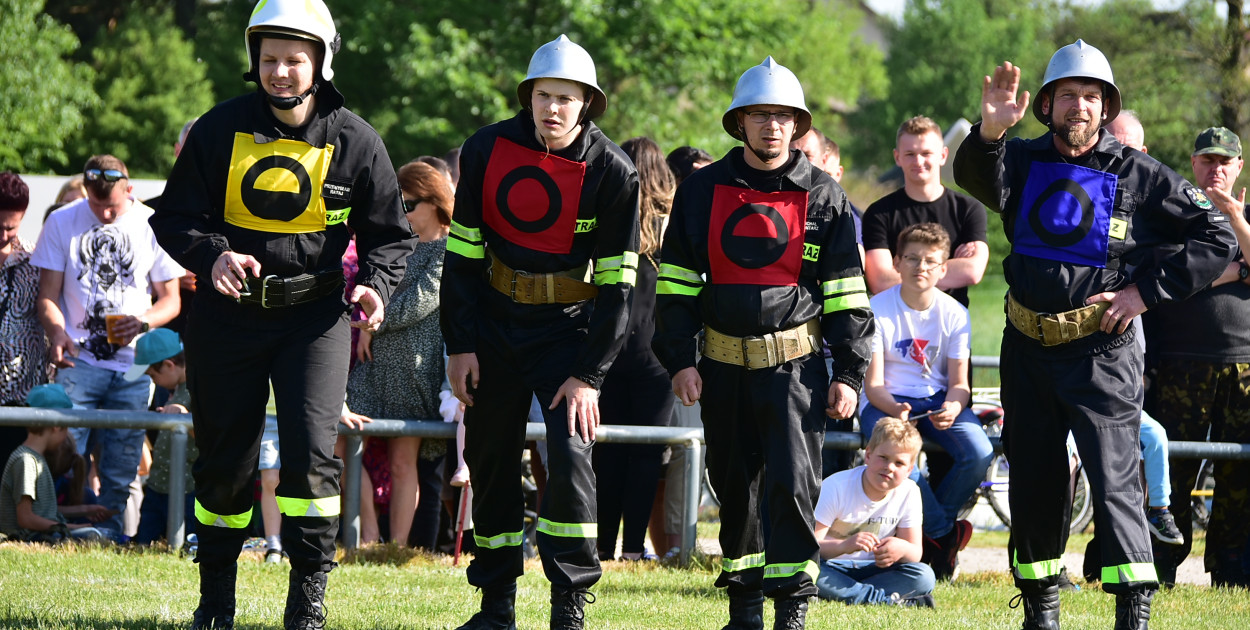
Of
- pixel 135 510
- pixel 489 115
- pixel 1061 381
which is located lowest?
pixel 135 510

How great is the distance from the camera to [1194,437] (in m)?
7.73

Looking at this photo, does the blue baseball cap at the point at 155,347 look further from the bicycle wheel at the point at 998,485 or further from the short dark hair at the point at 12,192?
the bicycle wheel at the point at 998,485

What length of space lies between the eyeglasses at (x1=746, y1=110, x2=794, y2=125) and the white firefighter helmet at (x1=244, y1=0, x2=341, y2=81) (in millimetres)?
1704

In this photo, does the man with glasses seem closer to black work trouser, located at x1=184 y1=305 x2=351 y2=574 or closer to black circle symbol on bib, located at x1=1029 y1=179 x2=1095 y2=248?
black work trouser, located at x1=184 y1=305 x2=351 y2=574

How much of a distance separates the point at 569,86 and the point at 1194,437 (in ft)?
14.9

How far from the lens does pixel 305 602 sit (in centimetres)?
521

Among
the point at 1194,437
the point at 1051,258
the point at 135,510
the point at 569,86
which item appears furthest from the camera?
the point at 135,510

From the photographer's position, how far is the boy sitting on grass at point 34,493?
7754 mm

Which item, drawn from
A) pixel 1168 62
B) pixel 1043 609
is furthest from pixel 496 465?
pixel 1168 62

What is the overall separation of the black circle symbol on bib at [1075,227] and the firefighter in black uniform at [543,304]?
5.70 ft

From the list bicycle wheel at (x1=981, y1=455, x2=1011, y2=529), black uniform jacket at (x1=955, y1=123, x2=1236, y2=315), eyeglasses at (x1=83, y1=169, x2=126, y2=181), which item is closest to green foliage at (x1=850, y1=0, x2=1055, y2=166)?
bicycle wheel at (x1=981, y1=455, x2=1011, y2=529)

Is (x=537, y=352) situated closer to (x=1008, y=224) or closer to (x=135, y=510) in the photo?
(x=1008, y=224)

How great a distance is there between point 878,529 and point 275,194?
3.51 metres

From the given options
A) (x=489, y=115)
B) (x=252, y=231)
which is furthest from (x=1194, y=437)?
(x=489, y=115)
